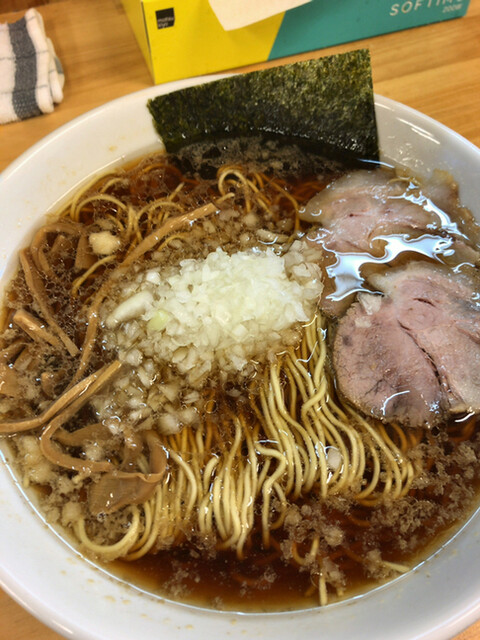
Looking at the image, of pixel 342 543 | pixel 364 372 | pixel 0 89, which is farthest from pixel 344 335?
pixel 0 89

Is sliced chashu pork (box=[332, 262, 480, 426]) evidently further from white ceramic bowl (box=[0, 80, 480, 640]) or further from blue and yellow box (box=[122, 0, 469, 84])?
blue and yellow box (box=[122, 0, 469, 84])

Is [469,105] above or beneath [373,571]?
above

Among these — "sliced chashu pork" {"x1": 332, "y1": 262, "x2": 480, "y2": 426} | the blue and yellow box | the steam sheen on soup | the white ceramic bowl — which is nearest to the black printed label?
the blue and yellow box

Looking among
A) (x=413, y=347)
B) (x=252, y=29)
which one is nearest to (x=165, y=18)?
(x=252, y=29)

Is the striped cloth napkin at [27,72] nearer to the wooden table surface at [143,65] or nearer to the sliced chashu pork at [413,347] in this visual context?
the wooden table surface at [143,65]

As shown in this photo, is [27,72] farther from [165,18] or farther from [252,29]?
[252,29]

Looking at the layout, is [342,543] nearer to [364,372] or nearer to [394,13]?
[364,372]
